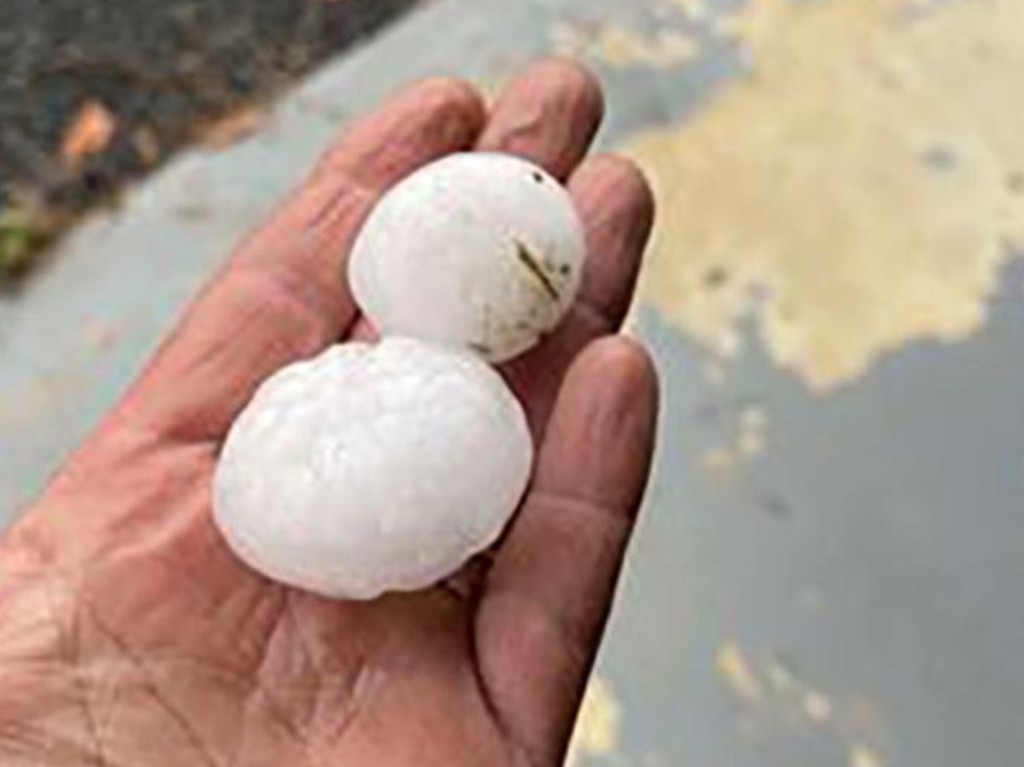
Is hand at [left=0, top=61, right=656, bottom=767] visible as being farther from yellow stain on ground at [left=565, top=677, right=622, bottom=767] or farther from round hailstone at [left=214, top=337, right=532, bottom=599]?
yellow stain on ground at [left=565, top=677, right=622, bottom=767]

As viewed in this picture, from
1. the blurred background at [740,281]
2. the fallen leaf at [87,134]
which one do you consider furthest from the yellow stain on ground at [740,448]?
the fallen leaf at [87,134]

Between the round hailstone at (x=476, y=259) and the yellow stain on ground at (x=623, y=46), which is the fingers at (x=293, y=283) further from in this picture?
the yellow stain on ground at (x=623, y=46)

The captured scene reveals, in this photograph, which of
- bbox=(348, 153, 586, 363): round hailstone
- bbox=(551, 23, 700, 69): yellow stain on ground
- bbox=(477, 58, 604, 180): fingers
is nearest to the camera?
bbox=(348, 153, 586, 363): round hailstone

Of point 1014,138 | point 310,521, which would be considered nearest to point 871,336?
point 1014,138

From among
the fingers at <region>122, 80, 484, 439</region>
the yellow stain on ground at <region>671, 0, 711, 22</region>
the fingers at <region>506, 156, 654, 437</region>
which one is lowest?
the yellow stain on ground at <region>671, 0, 711, 22</region>

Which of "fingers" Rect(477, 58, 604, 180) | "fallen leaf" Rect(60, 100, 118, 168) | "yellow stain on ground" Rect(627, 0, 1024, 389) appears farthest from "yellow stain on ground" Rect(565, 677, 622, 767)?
"fallen leaf" Rect(60, 100, 118, 168)

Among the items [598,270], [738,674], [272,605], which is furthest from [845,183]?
[272,605]

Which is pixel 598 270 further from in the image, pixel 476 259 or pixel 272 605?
pixel 272 605
